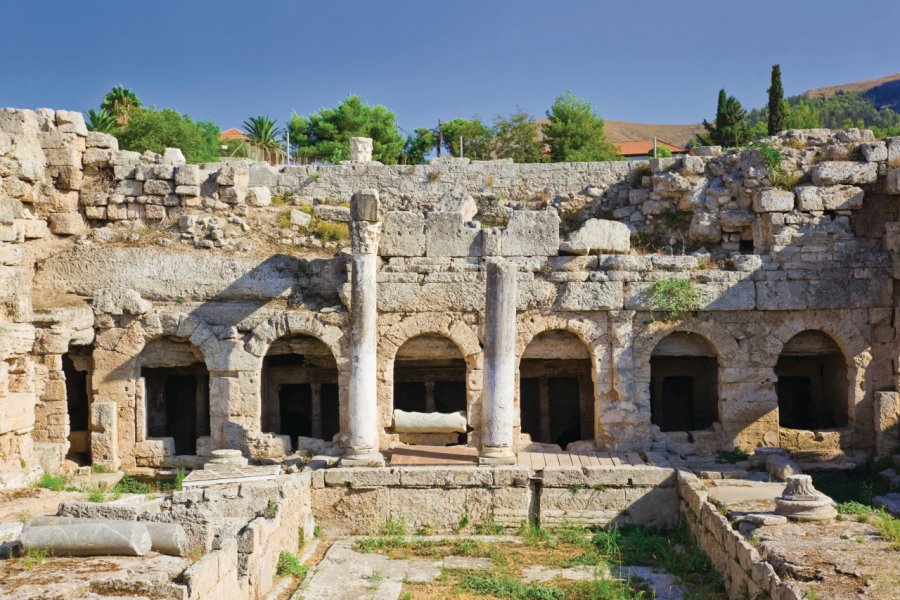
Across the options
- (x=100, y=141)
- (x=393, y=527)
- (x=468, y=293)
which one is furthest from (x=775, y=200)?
(x=100, y=141)

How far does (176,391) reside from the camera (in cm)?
2022

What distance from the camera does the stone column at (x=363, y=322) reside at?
16609mm

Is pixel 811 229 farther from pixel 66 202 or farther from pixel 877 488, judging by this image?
pixel 66 202

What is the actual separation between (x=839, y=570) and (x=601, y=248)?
30.4 ft

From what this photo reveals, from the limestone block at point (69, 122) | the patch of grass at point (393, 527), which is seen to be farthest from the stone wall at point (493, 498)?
the limestone block at point (69, 122)

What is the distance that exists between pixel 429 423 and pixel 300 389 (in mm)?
4649

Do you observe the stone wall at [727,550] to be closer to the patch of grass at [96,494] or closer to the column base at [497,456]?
the column base at [497,456]

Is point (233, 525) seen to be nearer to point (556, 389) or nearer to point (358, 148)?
point (556, 389)

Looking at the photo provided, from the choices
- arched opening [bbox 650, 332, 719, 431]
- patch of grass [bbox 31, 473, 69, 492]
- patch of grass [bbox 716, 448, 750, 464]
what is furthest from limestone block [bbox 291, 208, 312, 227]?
patch of grass [bbox 716, 448, 750, 464]

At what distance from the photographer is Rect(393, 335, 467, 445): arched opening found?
1813 centimetres

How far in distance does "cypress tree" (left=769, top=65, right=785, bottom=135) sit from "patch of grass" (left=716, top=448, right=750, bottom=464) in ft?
63.2

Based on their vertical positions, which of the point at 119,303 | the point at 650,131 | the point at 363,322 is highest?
the point at 650,131

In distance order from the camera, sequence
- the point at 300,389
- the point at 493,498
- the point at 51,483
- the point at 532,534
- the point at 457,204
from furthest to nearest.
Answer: the point at 300,389
the point at 457,204
the point at 51,483
the point at 493,498
the point at 532,534

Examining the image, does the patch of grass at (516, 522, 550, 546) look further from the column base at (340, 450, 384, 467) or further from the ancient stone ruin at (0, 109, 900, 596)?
the ancient stone ruin at (0, 109, 900, 596)
